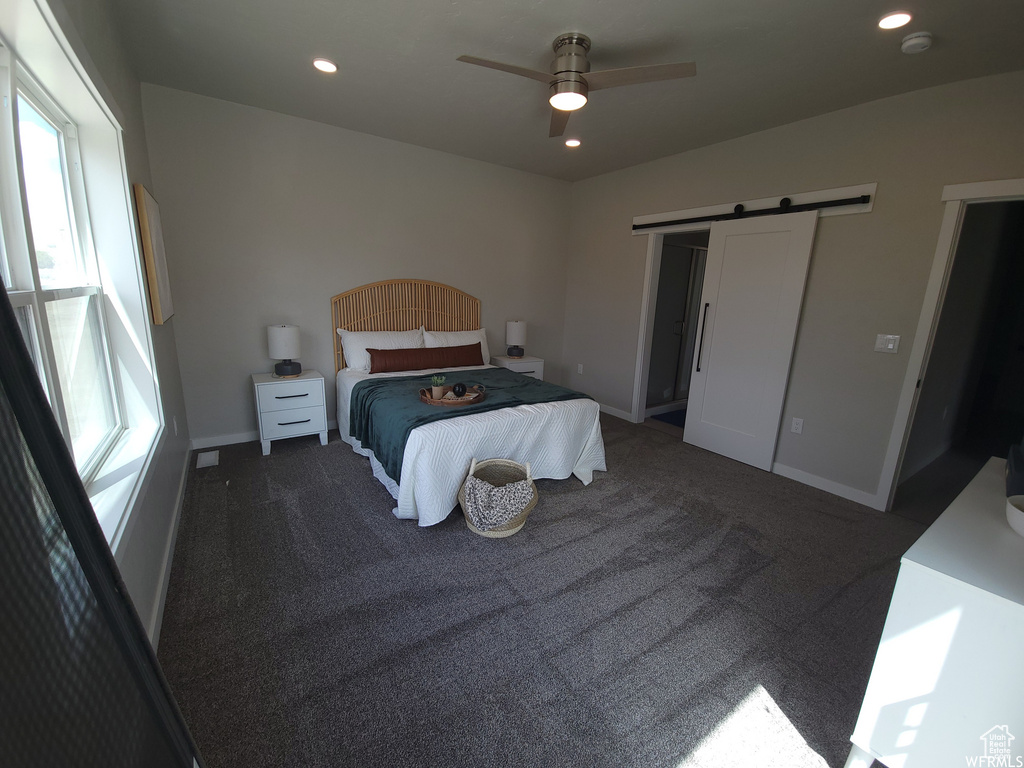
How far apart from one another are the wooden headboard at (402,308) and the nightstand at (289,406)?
469 mm

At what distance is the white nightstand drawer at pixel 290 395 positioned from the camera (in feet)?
10.9

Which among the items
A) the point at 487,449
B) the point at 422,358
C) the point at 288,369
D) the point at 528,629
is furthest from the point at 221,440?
the point at 528,629

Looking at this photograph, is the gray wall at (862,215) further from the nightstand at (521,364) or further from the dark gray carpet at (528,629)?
the nightstand at (521,364)

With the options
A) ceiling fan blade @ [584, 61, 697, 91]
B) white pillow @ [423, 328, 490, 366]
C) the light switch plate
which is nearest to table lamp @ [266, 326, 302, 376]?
white pillow @ [423, 328, 490, 366]

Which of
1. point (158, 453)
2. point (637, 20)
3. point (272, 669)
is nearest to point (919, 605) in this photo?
point (272, 669)

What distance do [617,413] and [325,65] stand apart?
12.7 ft

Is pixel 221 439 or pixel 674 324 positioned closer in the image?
pixel 221 439

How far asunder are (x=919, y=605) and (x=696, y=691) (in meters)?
0.81

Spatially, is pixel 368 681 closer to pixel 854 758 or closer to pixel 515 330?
pixel 854 758

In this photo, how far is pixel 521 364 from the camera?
456cm

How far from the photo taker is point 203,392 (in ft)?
11.1

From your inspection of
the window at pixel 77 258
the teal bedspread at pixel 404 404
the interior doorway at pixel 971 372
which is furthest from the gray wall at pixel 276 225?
the interior doorway at pixel 971 372

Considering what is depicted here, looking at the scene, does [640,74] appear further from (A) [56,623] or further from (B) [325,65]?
(A) [56,623]

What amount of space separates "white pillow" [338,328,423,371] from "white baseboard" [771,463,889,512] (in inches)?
127
